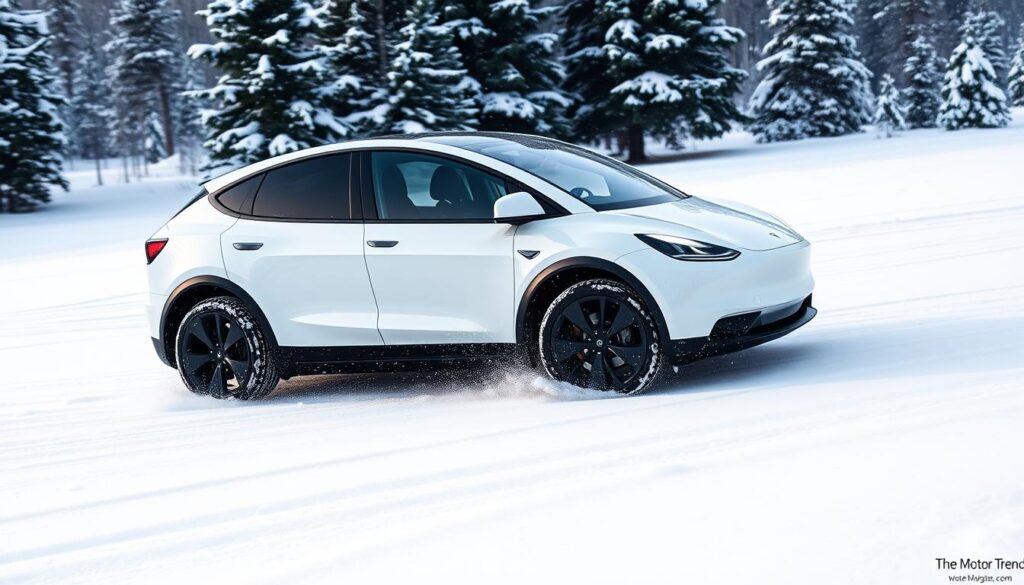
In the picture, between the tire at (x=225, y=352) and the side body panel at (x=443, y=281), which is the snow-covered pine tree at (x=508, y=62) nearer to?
the tire at (x=225, y=352)

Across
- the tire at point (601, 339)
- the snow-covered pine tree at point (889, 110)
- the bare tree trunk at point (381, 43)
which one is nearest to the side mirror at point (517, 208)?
the tire at point (601, 339)

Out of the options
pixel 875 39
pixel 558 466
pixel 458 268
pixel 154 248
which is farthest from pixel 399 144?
pixel 875 39

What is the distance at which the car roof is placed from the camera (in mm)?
6488

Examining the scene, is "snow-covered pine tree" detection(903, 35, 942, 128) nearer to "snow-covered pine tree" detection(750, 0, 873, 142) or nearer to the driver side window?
"snow-covered pine tree" detection(750, 0, 873, 142)

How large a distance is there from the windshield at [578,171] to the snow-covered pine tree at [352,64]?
24756mm

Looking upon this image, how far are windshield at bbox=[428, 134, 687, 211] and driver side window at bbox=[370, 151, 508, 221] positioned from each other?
0.67 feet

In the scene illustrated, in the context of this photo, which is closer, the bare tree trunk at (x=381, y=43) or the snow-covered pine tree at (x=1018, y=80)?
the bare tree trunk at (x=381, y=43)

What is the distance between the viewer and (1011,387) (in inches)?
202

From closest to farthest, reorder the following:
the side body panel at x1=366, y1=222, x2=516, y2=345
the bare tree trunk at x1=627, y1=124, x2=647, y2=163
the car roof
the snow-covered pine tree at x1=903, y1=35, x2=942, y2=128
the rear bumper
Answer: 1. the rear bumper
2. the side body panel at x1=366, y1=222, x2=516, y2=345
3. the car roof
4. the bare tree trunk at x1=627, y1=124, x2=647, y2=163
5. the snow-covered pine tree at x1=903, y1=35, x2=942, y2=128

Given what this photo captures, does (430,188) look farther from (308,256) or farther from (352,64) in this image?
(352,64)

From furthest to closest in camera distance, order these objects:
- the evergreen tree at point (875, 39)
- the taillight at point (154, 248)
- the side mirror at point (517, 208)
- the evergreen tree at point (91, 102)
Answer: the evergreen tree at point (91, 102) < the evergreen tree at point (875, 39) < the taillight at point (154, 248) < the side mirror at point (517, 208)

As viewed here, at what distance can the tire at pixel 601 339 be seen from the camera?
567cm

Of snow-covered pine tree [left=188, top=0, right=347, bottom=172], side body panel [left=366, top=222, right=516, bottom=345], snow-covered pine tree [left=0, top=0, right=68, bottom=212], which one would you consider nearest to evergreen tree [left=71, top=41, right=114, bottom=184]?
snow-covered pine tree [left=0, top=0, right=68, bottom=212]

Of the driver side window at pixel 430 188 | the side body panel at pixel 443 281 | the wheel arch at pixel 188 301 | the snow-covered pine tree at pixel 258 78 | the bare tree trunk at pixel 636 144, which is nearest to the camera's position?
the side body panel at pixel 443 281
